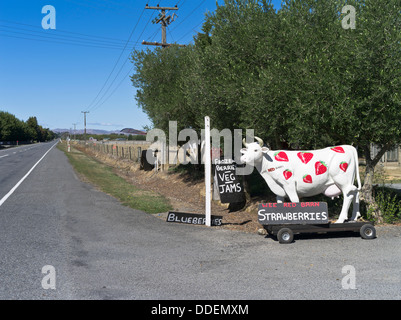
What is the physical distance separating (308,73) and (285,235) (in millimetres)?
3768

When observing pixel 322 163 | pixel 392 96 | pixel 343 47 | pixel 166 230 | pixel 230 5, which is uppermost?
pixel 230 5

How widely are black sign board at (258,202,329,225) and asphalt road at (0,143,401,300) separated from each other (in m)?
0.46

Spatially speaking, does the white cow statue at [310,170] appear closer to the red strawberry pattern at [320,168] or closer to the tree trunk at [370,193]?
the red strawberry pattern at [320,168]

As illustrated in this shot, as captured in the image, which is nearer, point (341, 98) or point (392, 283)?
point (392, 283)

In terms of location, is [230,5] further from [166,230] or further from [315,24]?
[166,230]

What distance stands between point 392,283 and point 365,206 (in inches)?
186

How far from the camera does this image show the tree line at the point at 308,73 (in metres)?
7.79

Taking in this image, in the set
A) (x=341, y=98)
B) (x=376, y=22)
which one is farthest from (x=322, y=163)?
(x=376, y=22)

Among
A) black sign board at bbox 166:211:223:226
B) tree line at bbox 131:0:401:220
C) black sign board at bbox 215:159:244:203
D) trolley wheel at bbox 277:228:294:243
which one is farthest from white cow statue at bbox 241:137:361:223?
black sign board at bbox 215:159:244:203

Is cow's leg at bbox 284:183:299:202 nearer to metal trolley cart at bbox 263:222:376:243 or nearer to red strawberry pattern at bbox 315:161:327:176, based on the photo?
red strawberry pattern at bbox 315:161:327:176

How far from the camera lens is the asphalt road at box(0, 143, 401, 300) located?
192 inches

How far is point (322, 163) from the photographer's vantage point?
8125mm

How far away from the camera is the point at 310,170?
8.10m
